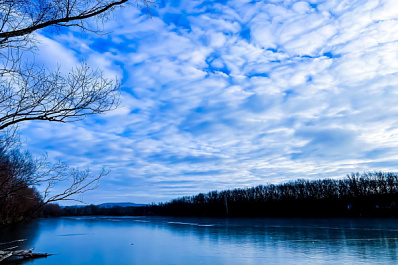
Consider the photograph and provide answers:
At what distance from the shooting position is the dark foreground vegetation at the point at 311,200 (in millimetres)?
52469

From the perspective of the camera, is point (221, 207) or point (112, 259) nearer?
point (112, 259)

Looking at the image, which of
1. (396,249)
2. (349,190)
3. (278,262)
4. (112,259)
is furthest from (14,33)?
(349,190)

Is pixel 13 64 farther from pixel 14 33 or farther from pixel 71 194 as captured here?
pixel 71 194

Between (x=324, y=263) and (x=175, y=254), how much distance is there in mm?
7230

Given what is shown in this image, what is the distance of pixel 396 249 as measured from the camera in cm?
1411

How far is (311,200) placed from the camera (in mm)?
63312

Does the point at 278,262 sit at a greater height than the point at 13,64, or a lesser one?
lesser

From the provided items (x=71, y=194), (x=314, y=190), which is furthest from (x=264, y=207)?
(x=71, y=194)

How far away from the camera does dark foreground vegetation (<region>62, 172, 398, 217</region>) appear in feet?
172

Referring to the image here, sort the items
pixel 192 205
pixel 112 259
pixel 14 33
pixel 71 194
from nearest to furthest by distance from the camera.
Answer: pixel 14 33 → pixel 71 194 → pixel 112 259 → pixel 192 205

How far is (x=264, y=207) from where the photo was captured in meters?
71.8

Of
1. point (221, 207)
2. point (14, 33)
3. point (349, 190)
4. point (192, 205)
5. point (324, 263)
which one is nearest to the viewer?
point (14, 33)

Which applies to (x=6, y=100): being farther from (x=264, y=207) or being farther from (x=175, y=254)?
(x=264, y=207)

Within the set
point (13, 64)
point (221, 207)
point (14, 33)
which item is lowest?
point (221, 207)
